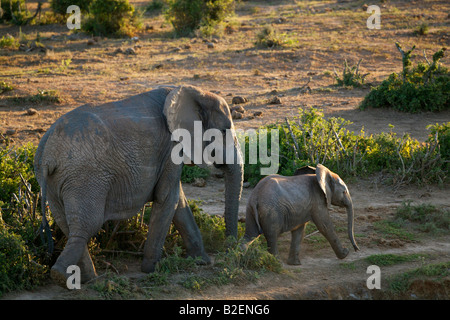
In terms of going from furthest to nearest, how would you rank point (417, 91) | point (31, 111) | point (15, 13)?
point (15, 13)
point (417, 91)
point (31, 111)

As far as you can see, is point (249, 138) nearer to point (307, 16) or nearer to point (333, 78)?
point (333, 78)

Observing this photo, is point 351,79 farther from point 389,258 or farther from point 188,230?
point 188,230

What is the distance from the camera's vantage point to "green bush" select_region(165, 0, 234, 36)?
17406mm

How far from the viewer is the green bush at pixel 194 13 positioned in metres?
17.4

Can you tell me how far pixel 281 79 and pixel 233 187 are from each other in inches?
322

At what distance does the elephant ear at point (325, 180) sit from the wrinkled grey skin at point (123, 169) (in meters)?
0.86

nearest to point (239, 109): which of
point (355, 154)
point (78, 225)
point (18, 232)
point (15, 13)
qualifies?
point (355, 154)

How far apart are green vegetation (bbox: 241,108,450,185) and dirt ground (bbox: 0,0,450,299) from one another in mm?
207

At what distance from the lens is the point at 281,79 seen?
13.8 meters

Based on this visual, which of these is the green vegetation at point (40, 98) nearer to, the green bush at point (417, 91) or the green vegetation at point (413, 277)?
the green bush at point (417, 91)

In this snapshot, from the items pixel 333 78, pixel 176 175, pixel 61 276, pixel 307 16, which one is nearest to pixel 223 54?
pixel 333 78

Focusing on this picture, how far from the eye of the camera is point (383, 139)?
895 cm

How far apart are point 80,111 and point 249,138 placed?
3.88 meters

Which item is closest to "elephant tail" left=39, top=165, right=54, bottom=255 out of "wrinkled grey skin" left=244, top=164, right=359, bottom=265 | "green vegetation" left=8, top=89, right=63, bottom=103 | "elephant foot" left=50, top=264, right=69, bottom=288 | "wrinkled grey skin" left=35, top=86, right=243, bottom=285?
"wrinkled grey skin" left=35, top=86, right=243, bottom=285
